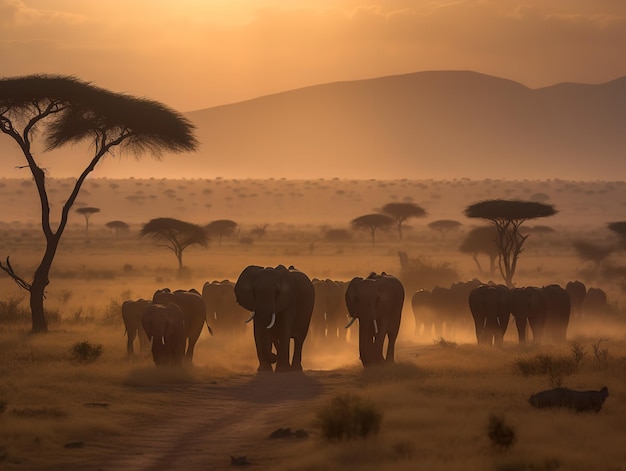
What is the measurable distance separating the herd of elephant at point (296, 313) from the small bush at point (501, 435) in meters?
10.3

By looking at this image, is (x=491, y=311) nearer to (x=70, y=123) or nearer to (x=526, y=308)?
(x=526, y=308)

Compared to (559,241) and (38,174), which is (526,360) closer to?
(38,174)

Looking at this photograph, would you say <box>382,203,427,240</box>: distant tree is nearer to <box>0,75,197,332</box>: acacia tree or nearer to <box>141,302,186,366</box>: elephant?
<box>0,75,197,332</box>: acacia tree

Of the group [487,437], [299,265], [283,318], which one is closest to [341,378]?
[283,318]

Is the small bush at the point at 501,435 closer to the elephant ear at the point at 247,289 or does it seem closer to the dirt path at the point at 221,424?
the dirt path at the point at 221,424

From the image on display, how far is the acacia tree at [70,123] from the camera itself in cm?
3259

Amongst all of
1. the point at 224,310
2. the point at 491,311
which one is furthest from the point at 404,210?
the point at 491,311

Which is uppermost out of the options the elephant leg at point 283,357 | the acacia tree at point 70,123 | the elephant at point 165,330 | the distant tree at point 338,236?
the distant tree at point 338,236

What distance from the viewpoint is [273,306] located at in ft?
84.2

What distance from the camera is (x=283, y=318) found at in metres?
26.3

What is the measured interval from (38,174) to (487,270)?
Result: 4711cm

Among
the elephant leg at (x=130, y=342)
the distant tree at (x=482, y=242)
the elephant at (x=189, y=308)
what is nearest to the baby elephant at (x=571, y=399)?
the elephant at (x=189, y=308)

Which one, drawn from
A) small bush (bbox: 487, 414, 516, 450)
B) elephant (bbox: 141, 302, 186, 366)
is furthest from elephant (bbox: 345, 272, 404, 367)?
small bush (bbox: 487, 414, 516, 450)

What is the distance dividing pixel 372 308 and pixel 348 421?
10421 millimetres
